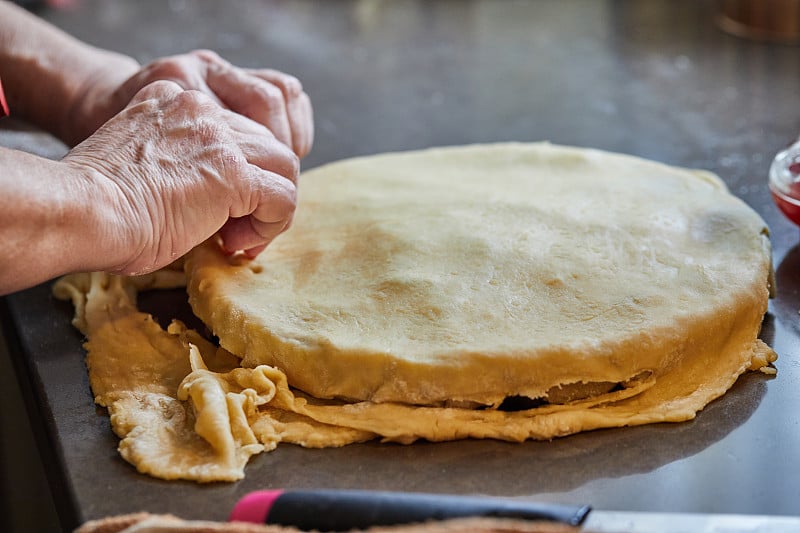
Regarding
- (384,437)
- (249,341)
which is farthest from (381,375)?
(249,341)

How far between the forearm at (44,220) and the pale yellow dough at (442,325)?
0.23m

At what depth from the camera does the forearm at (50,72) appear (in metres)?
1.76

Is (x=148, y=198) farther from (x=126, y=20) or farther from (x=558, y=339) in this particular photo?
(x=126, y=20)

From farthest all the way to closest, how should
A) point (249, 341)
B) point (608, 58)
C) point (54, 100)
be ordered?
point (608, 58) < point (54, 100) < point (249, 341)

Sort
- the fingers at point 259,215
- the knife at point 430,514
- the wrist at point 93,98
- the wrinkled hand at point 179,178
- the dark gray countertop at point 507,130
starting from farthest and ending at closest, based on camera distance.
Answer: the wrist at point 93,98
the fingers at point 259,215
the wrinkled hand at point 179,178
the dark gray countertop at point 507,130
the knife at point 430,514


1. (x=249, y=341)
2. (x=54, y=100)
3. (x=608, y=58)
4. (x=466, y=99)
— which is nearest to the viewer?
(x=249, y=341)

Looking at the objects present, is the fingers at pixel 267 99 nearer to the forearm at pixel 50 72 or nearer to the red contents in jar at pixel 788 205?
the forearm at pixel 50 72

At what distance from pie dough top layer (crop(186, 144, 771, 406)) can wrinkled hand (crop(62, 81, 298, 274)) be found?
110 millimetres

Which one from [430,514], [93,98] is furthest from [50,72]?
[430,514]

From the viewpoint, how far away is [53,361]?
137 centimetres

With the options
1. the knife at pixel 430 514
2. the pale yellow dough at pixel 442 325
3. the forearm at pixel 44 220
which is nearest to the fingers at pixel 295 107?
the pale yellow dough at pixel 442 325

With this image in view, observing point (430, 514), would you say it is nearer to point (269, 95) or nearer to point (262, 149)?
point (262, 149)

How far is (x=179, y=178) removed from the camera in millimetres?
1238

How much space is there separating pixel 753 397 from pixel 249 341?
71 centimetres
